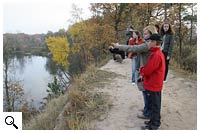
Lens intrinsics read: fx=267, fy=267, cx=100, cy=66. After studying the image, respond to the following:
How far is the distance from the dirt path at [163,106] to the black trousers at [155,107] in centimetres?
34

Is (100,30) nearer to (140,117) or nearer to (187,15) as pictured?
(187,15)

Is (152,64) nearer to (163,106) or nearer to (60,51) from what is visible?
(163,106)

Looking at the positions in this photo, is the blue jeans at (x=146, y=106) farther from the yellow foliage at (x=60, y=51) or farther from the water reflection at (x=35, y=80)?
the yellow foliage at (x=60, y=51)

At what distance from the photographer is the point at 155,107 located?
4102mm

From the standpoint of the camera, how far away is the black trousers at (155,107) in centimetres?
406

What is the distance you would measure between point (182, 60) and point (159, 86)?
9423 millimetres

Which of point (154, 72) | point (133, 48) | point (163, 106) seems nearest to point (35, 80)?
point (163, 106)

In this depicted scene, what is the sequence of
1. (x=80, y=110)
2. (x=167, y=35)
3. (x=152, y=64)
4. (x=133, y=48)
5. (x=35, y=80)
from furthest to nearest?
(x=35, y=80)
(x=167, y=35)
(x=80, y=110)
(x=133, y=48)
(x=152, y=64)

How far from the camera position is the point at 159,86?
4.02m

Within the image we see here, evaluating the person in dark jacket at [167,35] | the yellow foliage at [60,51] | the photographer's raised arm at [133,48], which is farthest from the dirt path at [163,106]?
the yellow foliage at [60,51]

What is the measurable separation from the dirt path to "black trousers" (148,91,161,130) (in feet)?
1.11

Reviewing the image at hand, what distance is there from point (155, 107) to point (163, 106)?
59.8 inches

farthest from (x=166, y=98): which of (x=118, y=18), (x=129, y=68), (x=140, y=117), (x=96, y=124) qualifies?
(x=118, y=18)

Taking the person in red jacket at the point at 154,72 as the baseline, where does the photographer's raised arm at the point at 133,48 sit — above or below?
above
